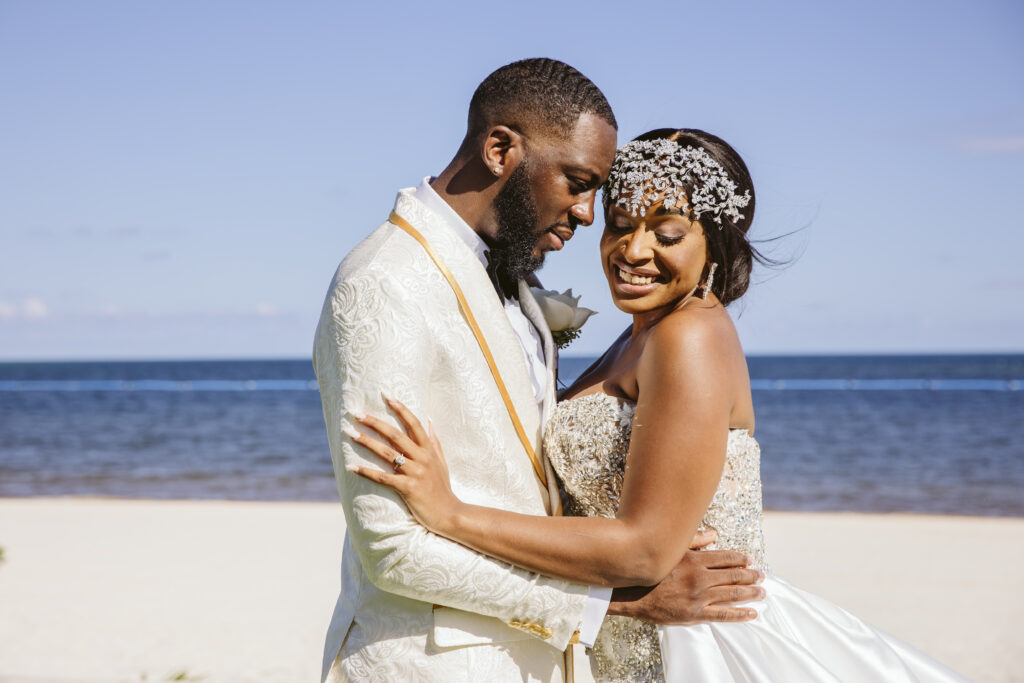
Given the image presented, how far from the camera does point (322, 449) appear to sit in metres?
23.3

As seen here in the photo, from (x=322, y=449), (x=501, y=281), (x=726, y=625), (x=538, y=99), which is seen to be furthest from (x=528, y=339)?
(x=322, y=449)

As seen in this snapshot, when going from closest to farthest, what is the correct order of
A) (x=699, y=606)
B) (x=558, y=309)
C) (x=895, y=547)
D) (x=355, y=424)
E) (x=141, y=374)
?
(x=355, y=424)
(x=699, y=606)
(x=558, y=309)
(x=895, y=547)
(x=141, y=374)

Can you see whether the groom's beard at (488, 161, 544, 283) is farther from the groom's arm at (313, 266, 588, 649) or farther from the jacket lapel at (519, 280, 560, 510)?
the groom's arm at (313, 266, 588, 649)

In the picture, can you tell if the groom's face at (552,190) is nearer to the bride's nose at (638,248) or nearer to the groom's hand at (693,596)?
the bride's nose at (638,248)

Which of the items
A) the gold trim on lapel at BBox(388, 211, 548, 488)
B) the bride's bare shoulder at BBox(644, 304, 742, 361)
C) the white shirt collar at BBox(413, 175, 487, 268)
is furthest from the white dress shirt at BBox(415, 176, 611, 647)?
the bride's bare shoulder at BBox(644, 304, 742, 361)

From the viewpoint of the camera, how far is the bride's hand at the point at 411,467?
6.77 feet

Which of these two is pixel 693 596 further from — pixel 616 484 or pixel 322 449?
pixel 322 449

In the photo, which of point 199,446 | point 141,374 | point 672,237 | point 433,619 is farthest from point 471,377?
point 141,374

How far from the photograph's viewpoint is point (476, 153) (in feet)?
8.21

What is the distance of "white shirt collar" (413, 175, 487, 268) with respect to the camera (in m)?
2.44

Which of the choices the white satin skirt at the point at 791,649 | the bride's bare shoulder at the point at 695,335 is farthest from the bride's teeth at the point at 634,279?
the white satin skirt at the point at 791,649

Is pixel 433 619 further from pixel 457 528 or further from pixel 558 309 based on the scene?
pixel 558 309

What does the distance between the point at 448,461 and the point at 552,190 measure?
0.76 metres

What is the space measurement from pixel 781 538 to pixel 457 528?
34.0 ft
